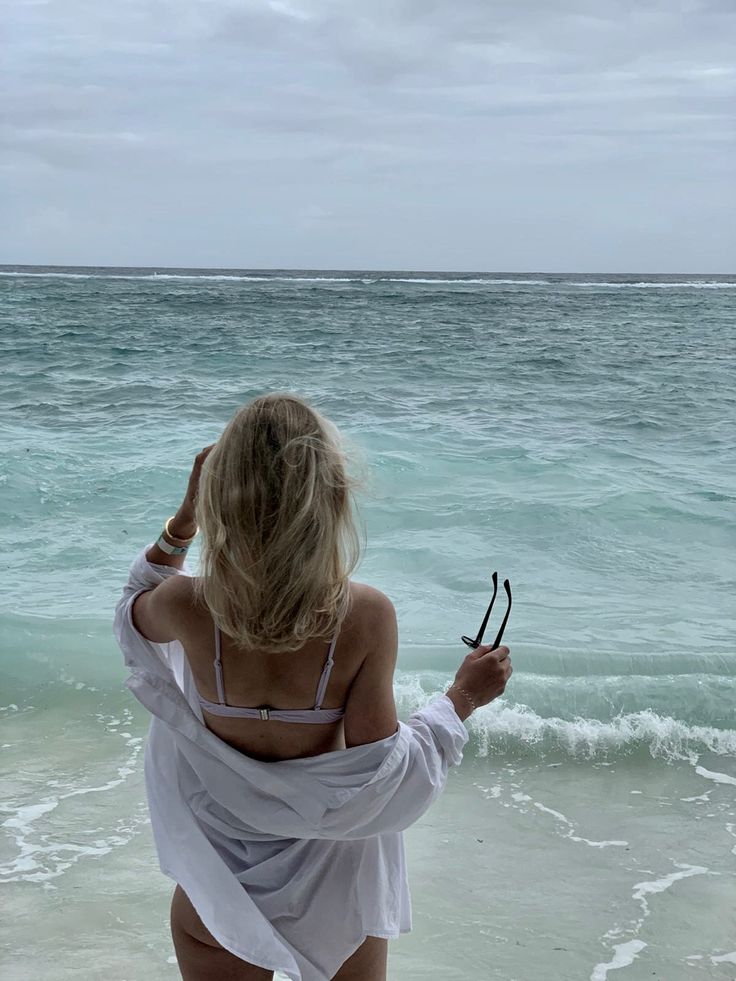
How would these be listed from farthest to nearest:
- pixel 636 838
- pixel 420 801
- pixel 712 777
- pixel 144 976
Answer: pixel 712 777, pixel 636 838, pixel 144 976, pixel 420 801

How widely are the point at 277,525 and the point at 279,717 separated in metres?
0.35

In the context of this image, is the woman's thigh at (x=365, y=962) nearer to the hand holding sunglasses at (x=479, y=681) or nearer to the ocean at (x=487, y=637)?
the hand holding sunglasses at (x=479, y=681)

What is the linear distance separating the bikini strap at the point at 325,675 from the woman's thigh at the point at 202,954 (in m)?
0.48

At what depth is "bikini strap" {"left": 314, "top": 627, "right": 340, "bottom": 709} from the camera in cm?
162

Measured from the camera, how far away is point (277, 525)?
1.56 metres

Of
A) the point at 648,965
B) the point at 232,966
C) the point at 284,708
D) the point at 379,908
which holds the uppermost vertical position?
the point at 284,708

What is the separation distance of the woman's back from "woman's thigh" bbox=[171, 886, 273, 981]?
0.35 metres

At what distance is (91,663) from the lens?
4996 millimetres

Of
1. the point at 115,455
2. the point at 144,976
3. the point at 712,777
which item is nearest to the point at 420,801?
the point at 144,976

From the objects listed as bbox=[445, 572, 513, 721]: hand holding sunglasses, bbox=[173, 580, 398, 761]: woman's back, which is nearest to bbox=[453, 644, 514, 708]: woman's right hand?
bbox=[445, 572, 513, 721]: hand holding sunglasses

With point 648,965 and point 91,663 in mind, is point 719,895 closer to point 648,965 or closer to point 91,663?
point 648,965

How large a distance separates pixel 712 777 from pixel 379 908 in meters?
2.63

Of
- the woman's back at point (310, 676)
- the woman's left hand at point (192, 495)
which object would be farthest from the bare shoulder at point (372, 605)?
the woman's left hand at point (192, 495)

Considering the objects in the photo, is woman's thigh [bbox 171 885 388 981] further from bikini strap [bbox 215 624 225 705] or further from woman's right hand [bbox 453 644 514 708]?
woman's right hand [bbox 453 644 514 708]
